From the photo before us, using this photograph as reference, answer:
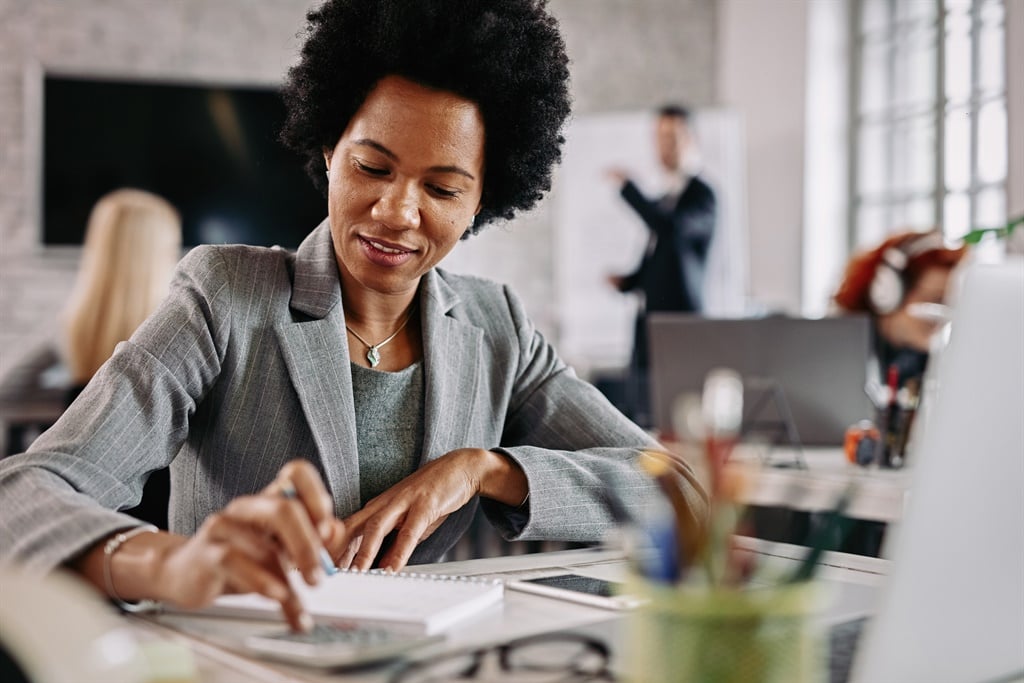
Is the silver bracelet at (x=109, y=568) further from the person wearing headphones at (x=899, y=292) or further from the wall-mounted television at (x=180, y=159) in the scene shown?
the wall-mounted television at (x=180, y=159)

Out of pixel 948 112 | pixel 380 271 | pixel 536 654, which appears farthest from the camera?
pixel 948 112

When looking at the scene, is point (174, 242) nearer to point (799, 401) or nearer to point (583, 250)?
point (583, 250)

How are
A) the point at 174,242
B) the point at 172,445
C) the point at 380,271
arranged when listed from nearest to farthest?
the point at 172,445
the point at 380,271
the point at 174,242

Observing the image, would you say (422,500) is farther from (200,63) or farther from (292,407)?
(200,63)

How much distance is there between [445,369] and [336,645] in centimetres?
69

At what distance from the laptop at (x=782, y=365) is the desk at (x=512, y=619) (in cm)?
130

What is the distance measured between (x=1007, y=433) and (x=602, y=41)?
5.54 meters

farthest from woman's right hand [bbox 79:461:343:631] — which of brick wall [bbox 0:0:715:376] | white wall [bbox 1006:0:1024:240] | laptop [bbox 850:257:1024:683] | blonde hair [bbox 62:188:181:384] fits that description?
brick wall [bbox 0:0:715:376]

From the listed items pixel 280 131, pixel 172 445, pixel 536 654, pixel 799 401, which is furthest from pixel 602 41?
pixel 536 654

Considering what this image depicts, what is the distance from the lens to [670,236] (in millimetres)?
5324

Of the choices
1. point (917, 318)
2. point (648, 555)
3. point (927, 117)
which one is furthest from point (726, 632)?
point (927, 117)

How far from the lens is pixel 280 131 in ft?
5.29

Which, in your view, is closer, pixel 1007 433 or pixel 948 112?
pixel 1007 433

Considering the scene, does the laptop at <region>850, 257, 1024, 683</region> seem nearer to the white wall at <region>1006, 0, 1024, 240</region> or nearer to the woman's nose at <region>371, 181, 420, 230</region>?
the woman's nose at <region>371, 181, 420, 230</region>
